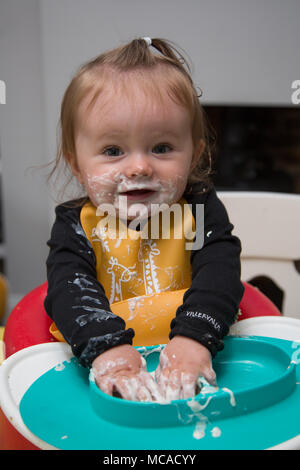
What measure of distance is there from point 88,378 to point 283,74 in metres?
1.22

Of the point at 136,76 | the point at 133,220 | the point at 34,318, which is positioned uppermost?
the point at 136,76

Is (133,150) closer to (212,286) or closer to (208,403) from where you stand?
(212,286)

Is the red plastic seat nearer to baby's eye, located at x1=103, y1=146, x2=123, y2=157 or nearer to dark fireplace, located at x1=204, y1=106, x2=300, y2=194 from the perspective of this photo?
baby's eye, located at x1=103, y1=146, x2=123, y2=157

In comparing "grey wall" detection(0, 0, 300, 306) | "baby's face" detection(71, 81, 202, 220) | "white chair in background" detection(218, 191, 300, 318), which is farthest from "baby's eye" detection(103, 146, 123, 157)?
"grey wall" detection(0, 0, 300, 306)

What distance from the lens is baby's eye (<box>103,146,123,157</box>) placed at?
55cm

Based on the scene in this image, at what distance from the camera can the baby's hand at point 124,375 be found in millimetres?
426

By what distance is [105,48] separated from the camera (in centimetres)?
133

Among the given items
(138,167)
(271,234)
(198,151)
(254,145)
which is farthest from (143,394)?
(254,145)

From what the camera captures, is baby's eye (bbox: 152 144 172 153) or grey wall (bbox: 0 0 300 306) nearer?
baby's eye (bbox: 152 144 172 153)

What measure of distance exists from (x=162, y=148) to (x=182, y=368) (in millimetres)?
263

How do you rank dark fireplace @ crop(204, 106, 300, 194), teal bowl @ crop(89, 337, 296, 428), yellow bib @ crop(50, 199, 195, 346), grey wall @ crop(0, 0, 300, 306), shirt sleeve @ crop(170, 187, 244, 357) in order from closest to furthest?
teal bowl @ crop(89, 337, 296, 428) → shirt sleeve @ crop(170, 187, 244, 357) → yellow bib @ crop(50, 199, 195, 346) → grey wall @ crop(0, 0, 300, 306) → dark fireplace @ crop(204, 106, 300, 194)

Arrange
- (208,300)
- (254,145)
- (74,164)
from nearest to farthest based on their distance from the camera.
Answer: (208,300) < (74,164) < (254,145)

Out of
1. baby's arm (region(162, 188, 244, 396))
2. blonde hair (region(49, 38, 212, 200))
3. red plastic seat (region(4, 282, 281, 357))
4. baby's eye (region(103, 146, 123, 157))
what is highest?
blonde hair (region(49, 38, 212, 200))
